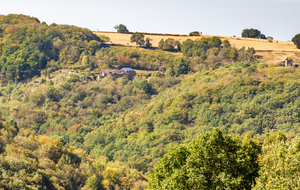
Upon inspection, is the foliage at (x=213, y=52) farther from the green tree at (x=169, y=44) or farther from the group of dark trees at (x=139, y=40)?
the group of dark trees at (x=139, y=40)

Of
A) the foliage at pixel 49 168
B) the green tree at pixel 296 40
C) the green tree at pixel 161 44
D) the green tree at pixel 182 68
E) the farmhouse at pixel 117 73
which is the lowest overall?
the foliage at pixel 49 168

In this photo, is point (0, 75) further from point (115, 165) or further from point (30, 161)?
point (30, 161)

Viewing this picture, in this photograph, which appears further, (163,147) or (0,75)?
(0,75)

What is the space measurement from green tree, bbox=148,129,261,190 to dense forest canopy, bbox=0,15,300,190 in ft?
80.6

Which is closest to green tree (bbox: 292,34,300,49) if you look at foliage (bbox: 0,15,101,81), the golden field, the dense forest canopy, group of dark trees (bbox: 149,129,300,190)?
the golden field

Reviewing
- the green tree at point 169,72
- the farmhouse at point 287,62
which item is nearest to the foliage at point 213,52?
the green tree at point 169,72

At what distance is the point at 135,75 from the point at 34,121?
35374mm

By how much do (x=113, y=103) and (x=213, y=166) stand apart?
86821 millimetres

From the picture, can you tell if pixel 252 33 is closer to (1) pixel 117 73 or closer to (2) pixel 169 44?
(2) pixel 169 44

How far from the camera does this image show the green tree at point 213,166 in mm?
18859

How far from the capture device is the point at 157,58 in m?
121

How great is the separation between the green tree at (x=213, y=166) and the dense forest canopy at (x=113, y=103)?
2457 cm

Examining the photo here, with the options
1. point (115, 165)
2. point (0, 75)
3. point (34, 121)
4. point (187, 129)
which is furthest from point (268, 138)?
point (0, 75)

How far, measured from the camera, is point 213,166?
19.5 metres
